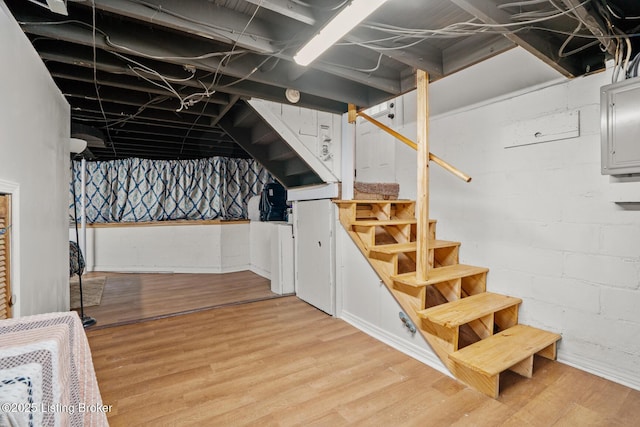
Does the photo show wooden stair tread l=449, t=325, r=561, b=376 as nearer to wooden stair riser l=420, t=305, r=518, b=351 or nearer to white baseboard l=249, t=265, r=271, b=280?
wooden stair riser l=420, t=305, r=518, b=351

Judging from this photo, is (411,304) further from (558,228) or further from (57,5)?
(57,5)

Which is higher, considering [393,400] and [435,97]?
[435,97]

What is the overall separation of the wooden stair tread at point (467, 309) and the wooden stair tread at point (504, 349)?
18cm

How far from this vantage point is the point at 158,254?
531 cm

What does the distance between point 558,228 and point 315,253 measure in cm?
205

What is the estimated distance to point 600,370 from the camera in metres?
1.84

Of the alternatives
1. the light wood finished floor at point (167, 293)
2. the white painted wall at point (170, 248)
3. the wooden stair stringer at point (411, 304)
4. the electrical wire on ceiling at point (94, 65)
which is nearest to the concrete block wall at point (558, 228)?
the wooden stair stringer at point (411, 304)

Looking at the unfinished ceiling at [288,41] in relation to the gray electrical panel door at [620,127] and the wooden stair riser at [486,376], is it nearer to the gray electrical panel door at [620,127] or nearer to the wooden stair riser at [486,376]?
the gray electrical panel door at [620,127]

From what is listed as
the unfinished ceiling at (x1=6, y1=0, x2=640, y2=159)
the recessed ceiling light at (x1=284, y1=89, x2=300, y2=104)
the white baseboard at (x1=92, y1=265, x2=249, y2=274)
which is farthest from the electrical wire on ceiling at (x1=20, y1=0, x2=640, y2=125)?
the white baseboard at (x1=92, y1=265, x2=249, y2=274)

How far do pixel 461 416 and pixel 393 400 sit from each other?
34 centimetres

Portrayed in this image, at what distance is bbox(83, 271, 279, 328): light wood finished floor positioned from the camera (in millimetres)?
3176

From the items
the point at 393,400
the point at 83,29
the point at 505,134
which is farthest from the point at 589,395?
the point at 83,29

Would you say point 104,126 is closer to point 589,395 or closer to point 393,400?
point 393,400

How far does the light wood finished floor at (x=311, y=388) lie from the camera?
1.53 meters
